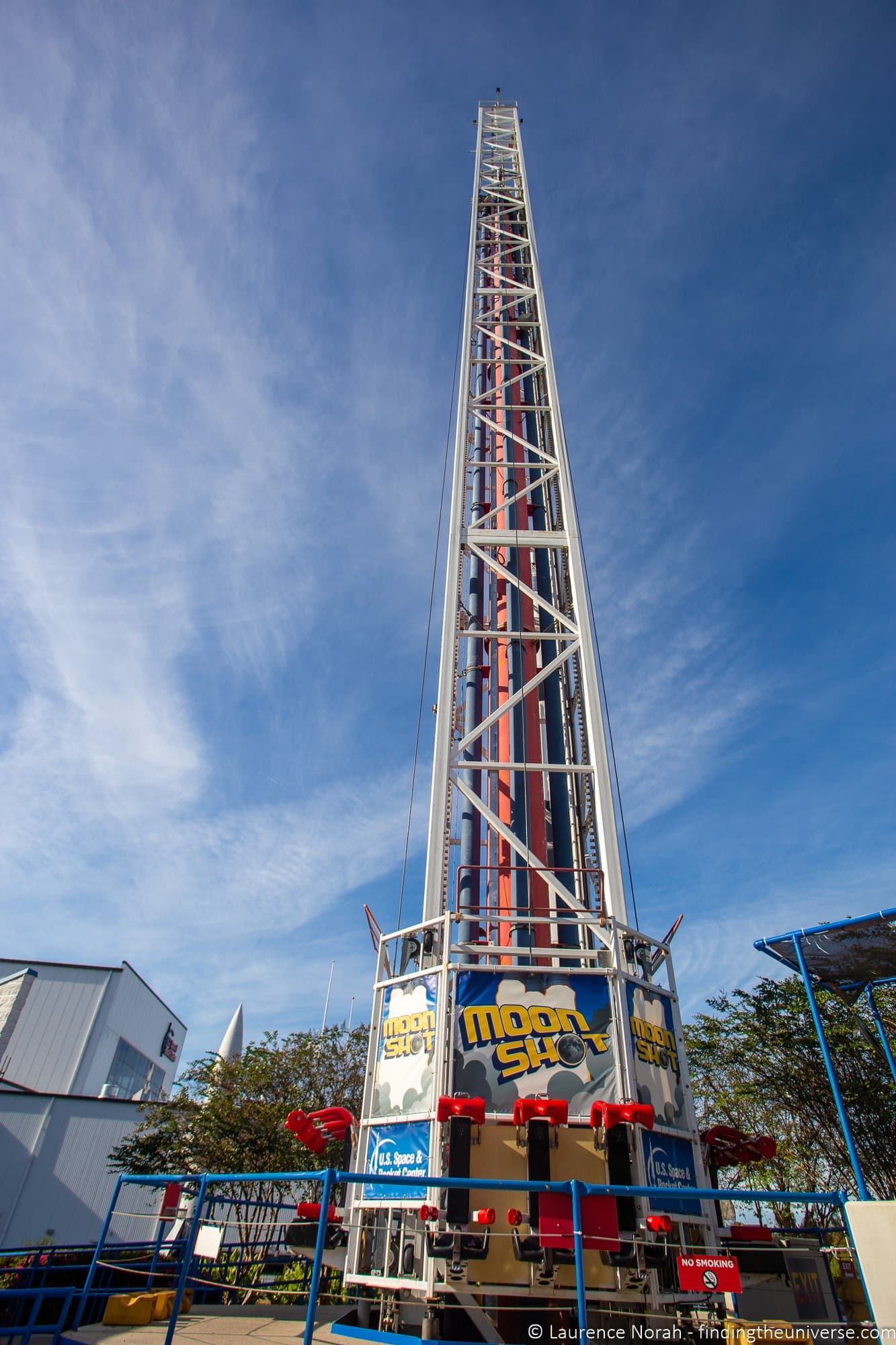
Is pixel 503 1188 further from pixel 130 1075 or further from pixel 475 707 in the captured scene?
pixel 130 1075

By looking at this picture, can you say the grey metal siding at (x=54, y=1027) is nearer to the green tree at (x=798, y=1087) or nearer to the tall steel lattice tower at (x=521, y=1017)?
the green tree at (x=798, y=1087)

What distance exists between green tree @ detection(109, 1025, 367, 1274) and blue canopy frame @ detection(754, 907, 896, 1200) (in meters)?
12.7

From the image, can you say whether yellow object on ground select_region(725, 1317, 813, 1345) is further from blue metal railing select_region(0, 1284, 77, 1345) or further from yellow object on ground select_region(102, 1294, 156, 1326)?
yellow object on ground select_region(102, 1294, 156, 1326)

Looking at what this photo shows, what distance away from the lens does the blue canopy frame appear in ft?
35.6

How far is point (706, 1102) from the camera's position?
26250 millimetres

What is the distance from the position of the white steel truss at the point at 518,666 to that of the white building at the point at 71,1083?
25.4 m

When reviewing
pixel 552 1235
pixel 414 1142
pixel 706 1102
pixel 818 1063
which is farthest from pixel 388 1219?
pixel 706 1102

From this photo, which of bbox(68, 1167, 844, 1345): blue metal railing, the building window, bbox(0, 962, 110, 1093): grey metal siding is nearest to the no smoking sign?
bbox(68, 1167, 844, 1345): blue metal railing

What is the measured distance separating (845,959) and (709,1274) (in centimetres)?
766

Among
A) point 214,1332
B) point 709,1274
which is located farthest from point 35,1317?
point 709,1274

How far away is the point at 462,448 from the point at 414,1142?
15.6 meters

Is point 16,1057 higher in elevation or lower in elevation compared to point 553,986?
higher

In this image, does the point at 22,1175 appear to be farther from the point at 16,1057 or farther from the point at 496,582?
the point at 496,582

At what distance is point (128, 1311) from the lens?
9.66 m
